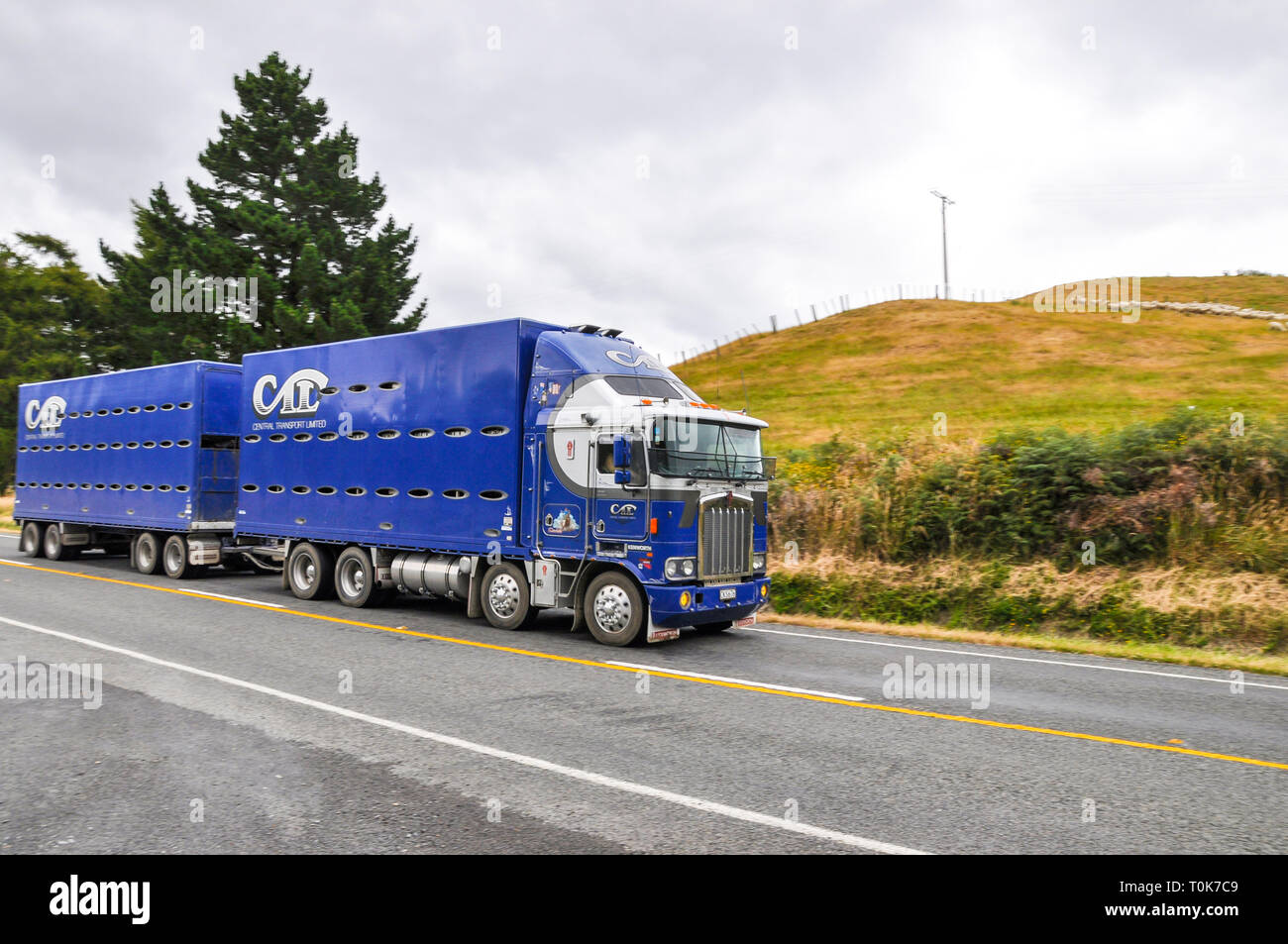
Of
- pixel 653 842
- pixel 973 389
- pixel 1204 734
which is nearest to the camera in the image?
pixel 653 842

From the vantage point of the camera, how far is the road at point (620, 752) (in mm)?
4684

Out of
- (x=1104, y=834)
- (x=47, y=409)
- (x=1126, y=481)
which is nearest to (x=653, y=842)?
(x=1104, y=834)

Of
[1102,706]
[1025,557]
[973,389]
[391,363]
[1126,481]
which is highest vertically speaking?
[973,389]

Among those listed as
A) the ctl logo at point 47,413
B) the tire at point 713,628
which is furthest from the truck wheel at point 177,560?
the tire at point 713,628

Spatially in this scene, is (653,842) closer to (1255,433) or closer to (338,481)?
(338,481)

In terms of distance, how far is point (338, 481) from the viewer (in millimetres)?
14086

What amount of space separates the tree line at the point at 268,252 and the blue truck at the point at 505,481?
18081mm

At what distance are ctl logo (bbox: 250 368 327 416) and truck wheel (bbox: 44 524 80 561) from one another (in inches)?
373

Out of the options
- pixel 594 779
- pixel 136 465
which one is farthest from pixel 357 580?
pixel 594 779

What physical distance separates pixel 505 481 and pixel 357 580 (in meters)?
3.97

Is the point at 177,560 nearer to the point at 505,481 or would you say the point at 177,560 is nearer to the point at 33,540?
the point at 33,540

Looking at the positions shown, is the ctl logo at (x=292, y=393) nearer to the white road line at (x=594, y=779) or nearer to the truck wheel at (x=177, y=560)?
the truck wheel at (x=177, y=560)

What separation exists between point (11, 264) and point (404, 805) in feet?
224

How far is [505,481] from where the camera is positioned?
11672 millimetres
